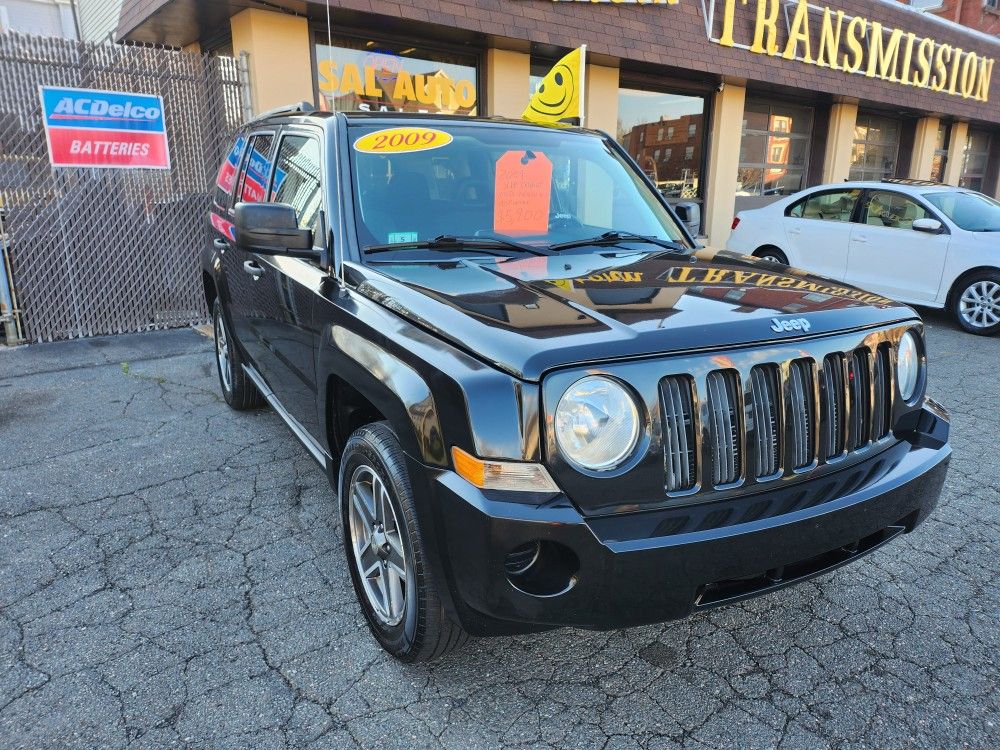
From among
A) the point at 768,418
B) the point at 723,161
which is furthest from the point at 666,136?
the point at 768,418

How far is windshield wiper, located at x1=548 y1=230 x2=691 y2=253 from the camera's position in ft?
10.1

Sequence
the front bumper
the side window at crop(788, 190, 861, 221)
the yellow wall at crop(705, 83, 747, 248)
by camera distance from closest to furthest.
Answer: the front bumper → the side window at crop(788, 190, 861, 221) → the yellow wall at crop(705, 83, 747, 248)

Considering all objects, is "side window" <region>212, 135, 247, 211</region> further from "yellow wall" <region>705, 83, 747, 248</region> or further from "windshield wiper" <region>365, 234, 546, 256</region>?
"yellow wall" <region>705, 83, 747, 248</region>

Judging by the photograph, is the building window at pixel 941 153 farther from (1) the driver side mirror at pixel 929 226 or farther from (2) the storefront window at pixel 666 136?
(1) the driver side mirror at pixel 929 226

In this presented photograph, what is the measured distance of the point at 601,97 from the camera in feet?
34.2

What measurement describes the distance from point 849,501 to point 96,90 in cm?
768

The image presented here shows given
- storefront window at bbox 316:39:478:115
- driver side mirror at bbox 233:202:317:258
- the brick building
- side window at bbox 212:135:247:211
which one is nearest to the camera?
driver side mirror at bbox 233:202:317:258

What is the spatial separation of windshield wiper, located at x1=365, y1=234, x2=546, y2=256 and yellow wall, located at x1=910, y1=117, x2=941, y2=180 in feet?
56.4

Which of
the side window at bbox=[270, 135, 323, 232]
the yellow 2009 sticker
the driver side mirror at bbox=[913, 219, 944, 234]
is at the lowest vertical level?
the driver side mirror at bbox=[913, 219, 944, 234]

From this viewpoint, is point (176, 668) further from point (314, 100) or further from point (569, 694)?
point (314, 100)

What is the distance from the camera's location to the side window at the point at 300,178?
3.03 meters

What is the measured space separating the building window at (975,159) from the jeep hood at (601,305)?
20649mm

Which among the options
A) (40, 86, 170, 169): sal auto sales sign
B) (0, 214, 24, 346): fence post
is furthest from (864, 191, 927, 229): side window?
(0, 214, 24, 346): fence post

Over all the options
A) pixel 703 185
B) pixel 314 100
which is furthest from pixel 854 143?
pixel 314 100
